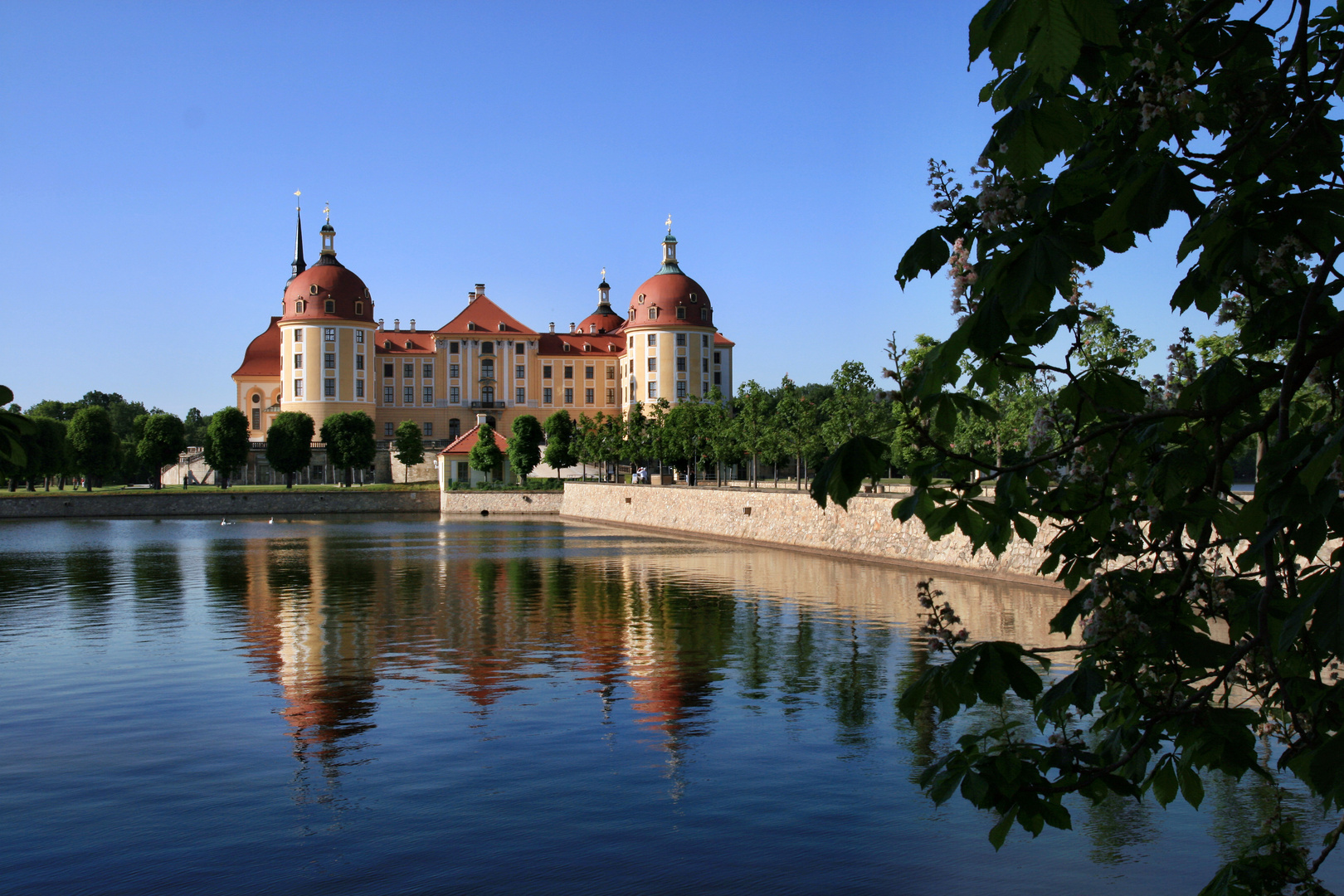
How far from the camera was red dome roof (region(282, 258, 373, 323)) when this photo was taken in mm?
88625

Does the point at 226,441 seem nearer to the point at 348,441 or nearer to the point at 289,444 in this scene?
the point at 289,444

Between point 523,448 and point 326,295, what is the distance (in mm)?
26026

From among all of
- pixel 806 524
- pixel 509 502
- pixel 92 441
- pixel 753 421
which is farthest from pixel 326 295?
pixel 806 524

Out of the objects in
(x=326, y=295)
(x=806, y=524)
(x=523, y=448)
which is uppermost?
(x=326, y=295)

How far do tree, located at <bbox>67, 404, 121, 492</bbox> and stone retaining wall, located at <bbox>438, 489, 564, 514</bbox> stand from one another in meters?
26.8

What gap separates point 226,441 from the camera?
77062 mm

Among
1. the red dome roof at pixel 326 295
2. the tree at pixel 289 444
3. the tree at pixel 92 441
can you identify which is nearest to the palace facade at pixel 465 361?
the red dome roof at pixel 326 295

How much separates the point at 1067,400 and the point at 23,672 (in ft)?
50.3

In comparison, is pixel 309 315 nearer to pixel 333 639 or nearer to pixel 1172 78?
pixel 333 639

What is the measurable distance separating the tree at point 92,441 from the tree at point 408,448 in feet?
64.6

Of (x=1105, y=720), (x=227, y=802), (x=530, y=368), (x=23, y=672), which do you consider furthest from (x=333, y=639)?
(x=530, y=368)

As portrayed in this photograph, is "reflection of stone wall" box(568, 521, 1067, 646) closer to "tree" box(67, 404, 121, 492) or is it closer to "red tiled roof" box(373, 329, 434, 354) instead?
"tree" box(67, 404, 121, 492)

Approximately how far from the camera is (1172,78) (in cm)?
312

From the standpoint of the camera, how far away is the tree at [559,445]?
78.7 metres
